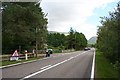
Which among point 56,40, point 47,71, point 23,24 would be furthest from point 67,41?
point 47,71

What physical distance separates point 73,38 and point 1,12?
10232 centimetres

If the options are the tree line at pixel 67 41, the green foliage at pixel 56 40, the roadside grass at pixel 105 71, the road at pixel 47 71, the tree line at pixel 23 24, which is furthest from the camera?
the green foliage at pixel 56 40

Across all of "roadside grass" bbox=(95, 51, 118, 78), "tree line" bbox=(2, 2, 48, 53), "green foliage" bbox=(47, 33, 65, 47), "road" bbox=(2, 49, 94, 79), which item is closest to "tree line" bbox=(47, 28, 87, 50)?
"green foliage" bbox=(47, 33, 65, 47)

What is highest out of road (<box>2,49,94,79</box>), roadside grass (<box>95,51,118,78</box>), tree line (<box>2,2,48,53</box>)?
tree line (<box>2,2,48,53</box>)

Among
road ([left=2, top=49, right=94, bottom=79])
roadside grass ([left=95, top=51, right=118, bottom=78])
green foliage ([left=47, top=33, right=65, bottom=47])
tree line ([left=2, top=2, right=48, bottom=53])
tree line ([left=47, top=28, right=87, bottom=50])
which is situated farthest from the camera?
green foliage ([left=47, top=33, right=65, bottom=47])

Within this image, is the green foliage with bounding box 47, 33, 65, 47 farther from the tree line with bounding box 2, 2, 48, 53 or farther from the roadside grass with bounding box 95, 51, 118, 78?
the roadside grass with bounding box 95, 51, 118, 78

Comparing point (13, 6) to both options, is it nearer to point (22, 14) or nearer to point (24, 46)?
point (22, 14)

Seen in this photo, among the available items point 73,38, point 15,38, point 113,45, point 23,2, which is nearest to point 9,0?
point 23,2

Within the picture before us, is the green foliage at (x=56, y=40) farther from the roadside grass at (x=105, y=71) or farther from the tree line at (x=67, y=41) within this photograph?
the roadside grass at (x=105, y=71)

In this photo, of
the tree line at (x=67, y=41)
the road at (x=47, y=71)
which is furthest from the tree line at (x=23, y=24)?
the tree line at (x=67, y=41)

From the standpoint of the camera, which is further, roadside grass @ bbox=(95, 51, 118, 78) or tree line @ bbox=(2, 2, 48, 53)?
tree line @ bbox=(2, 2, 48, 53)

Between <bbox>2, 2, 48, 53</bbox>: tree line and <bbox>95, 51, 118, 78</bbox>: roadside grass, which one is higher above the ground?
<bbox>2, 2, 48, 53</bbox>: tree line

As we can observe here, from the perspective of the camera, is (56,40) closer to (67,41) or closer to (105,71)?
(67,41)

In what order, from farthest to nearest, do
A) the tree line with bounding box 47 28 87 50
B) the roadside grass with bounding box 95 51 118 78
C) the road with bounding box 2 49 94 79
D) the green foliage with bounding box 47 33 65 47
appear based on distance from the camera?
the green foliage with bounding box 47 33 65 47 → the tree line with bounding box 47 28 87 50 → the roadside grass with bounding box 95 51 118 78 → the road with bounding box 2 49 94 79
